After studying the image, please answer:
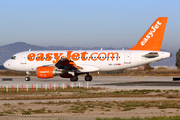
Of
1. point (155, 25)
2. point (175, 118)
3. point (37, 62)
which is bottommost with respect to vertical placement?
point (175, 118)

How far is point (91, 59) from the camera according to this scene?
4025 cm

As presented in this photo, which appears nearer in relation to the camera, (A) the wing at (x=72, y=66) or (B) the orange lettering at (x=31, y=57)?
(A) the wing at (x=72, y=66)

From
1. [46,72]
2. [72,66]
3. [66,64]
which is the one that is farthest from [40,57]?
[72,66]

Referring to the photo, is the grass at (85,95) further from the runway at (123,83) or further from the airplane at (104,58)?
the airplane at (104,58)

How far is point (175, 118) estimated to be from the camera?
13398 millimetres

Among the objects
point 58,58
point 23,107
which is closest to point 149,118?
point 23,107

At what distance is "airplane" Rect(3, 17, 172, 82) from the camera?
3812cm

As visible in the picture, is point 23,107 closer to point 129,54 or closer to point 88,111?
point 88,111

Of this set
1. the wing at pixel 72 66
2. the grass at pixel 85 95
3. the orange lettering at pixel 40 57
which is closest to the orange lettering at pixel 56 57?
the orange lettering at pixel 40 57

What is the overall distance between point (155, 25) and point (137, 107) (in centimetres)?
2399

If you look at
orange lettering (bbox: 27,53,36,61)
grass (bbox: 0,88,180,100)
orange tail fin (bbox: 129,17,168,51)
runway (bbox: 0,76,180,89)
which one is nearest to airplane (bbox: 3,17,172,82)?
orange tail fin (bbox: 129,17,168,51)

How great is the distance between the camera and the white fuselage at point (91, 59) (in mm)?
38656

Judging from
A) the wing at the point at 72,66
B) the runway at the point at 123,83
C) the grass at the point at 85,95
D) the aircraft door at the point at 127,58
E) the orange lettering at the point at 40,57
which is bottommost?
the grass at the point at 85,95

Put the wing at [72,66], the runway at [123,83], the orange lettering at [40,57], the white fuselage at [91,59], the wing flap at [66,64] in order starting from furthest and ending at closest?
the orange lettering at [40,57] → the wing at [72,66] → the white fuselage at [91,59] → the wing flap at [66,64] → the runway at [123,83]
